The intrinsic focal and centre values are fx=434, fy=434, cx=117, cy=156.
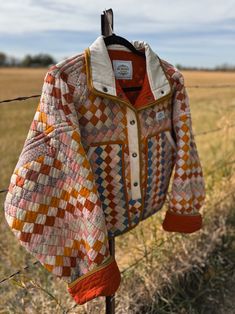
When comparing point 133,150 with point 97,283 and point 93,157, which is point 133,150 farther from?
point 97,283

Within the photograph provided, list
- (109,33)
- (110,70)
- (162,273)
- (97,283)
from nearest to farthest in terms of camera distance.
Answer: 1. (97,283)
2. (110,70)
3. (109,33)
4. (162,273)

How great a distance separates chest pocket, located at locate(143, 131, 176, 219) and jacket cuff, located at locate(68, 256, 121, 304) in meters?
0.43

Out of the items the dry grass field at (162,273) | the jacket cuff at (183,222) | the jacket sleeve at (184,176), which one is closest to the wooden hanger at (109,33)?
the jacket sleeve at (184,176)

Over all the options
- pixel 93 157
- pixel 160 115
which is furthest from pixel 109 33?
pixel 93 157

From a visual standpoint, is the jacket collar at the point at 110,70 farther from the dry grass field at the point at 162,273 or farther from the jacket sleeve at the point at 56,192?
the dry grass field at the point at 162,273

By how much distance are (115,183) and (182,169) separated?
0.36 metres

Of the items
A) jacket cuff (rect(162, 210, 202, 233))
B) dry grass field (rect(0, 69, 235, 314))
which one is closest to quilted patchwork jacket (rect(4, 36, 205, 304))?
jacket cuff (rect(162, 210, 202, 233))

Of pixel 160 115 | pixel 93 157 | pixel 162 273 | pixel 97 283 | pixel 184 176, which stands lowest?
pixel 162 273

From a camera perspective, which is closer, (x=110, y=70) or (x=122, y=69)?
(x=110, y=70)

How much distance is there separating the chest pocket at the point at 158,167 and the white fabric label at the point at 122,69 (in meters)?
0.26

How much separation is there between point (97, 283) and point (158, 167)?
59 centimetres

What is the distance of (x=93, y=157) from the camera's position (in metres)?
1.64

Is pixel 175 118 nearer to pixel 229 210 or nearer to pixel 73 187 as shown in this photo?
pixel 73 187

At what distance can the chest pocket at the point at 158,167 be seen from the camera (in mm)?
1781
